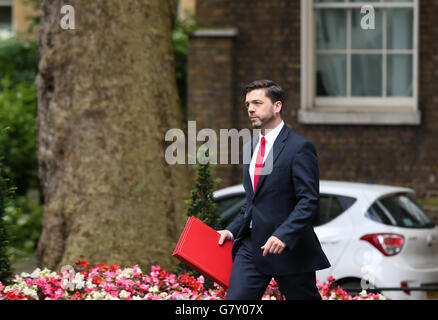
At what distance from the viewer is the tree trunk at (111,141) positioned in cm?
696

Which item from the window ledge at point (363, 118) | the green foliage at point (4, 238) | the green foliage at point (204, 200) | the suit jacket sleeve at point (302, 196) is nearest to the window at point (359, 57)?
the window ledge at point (363, 118)

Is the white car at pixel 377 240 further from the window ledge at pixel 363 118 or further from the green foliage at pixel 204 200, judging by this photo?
the window ledge at pixel 363 118

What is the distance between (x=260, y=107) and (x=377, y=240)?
3651mm

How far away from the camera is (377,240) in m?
7.57

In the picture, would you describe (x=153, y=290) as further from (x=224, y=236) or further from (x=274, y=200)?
(x=274, y=200)

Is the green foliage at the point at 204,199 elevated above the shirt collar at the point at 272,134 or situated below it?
below

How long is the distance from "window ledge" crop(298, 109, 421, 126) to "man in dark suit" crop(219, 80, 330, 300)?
8.25 m

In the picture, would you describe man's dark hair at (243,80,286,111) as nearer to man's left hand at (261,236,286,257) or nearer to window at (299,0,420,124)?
man's left hand at (261,236,286,257)

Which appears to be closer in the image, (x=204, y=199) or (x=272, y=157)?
(x=272, y=157)

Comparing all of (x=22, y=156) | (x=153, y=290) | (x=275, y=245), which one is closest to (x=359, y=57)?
(x=22, y=156)

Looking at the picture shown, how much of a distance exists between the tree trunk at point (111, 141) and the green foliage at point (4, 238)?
815mm

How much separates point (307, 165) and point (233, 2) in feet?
29.3

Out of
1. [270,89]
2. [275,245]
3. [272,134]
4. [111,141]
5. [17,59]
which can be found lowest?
[275,245]
